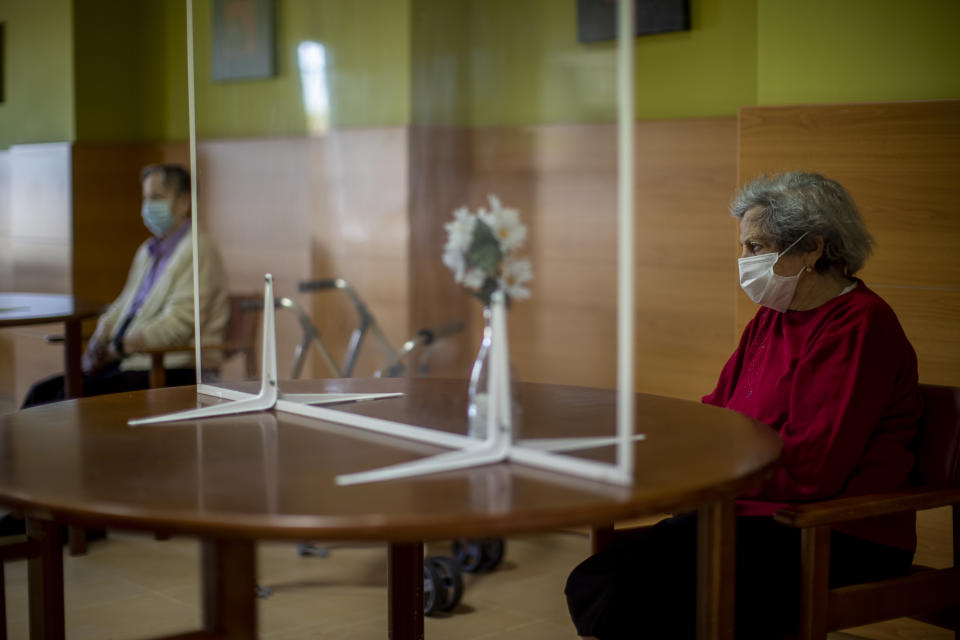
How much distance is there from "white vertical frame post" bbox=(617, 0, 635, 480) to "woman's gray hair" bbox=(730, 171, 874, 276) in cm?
85

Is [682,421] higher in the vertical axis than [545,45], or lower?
lower

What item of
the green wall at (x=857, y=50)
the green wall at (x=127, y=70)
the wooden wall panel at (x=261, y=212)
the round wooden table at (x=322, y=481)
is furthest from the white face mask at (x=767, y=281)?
the green wall at (x=127, y=70)

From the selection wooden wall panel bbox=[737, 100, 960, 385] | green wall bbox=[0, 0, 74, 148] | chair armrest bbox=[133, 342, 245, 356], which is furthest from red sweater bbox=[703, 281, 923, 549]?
green wall bbox=[0, 0, 74, 148]

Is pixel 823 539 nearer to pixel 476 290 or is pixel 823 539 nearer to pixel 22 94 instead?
pixel 476 290

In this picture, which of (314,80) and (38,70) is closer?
(314,80)

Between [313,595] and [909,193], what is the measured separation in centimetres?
207

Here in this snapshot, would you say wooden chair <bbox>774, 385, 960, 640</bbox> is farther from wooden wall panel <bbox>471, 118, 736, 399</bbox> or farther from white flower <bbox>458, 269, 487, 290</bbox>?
wooden wall panel <bbox>471, 118, 736, 399</bbox>

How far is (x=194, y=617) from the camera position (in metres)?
3.16

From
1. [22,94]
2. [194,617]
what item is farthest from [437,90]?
[22,94]

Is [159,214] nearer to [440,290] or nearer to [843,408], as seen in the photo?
[440,290]

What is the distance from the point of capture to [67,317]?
12.2 feet

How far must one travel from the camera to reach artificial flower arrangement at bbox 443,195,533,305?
161 centimetres

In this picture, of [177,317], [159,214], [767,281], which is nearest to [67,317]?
[177,317]

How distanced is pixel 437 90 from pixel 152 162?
3.04 metres
